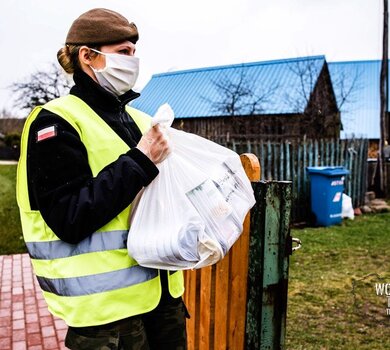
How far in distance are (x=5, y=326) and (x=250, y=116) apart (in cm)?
1449

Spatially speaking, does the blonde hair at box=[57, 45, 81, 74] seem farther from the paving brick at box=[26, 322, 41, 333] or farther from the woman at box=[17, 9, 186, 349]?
the paving brick at box=[26, 322, 41, 333]

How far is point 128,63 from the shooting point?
178 centimetres

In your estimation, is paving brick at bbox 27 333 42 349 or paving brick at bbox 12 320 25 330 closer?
paving brick at bbox 27 333 42 349

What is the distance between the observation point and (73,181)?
1.46 metres

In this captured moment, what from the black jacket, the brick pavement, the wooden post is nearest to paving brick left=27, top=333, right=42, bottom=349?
the brick pavement

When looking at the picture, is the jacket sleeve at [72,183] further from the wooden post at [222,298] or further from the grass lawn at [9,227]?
the grass lawn at [9,227]

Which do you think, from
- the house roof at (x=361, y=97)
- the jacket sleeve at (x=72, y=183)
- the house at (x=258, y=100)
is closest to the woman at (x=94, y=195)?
the jacket sleeve at (x=72, y=183)

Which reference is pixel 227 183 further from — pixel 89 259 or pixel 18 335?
pixel 18 335

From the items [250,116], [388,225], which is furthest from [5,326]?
[250,116]

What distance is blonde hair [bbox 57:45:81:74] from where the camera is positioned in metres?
1.72

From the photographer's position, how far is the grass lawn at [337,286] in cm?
371

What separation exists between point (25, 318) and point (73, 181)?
10.8 ft

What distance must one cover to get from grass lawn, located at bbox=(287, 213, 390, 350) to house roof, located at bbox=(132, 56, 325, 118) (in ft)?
33.1

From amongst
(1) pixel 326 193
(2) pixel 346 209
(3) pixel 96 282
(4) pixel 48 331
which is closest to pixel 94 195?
(3) pixel 96 282
